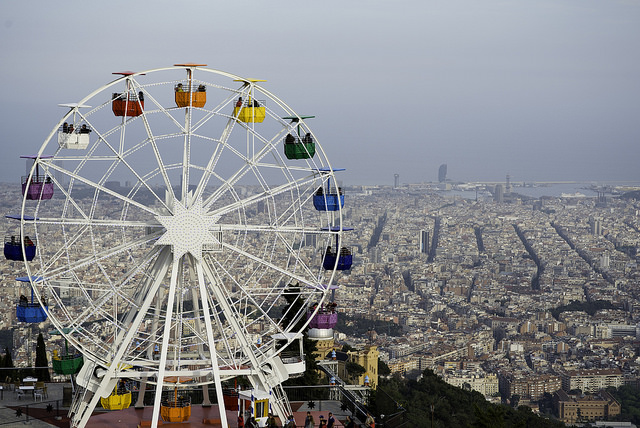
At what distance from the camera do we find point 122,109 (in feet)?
60.3

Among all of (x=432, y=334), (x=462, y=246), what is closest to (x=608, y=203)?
(x=462, y=246)

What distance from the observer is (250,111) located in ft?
60.7

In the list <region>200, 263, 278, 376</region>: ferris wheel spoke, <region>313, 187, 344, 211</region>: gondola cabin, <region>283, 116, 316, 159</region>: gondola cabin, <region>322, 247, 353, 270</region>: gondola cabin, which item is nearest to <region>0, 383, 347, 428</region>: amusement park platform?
<region>200, 263, 278, 376</region>: ferris wheel spoke

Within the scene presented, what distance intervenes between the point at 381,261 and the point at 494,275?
45.9 feet

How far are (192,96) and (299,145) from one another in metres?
2.15

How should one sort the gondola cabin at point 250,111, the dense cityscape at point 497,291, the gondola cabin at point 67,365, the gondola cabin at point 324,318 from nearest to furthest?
the gondola cabin at point 67,365 → the gondola cabin at point 250,111 → the gondola cabin at point 324,318 → the dense cityscape at point 497,291

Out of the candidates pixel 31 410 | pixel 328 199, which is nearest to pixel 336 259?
pixel 328 199

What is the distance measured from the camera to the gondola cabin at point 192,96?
18.0m

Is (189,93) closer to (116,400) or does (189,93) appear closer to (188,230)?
(188,230)

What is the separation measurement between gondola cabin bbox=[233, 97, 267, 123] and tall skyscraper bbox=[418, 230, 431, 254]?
130808mm

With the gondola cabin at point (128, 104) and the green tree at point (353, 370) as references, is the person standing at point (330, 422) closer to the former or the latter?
the gondola cabin at point (128, 104)

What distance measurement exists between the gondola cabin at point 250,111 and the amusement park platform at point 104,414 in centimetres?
520

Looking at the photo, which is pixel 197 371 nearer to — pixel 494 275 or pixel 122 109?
pixel 122 109

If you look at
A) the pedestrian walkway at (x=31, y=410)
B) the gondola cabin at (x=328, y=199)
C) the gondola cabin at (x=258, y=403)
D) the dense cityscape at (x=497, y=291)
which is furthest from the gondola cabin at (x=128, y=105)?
the dense cityscape at (x=497, y=291)
